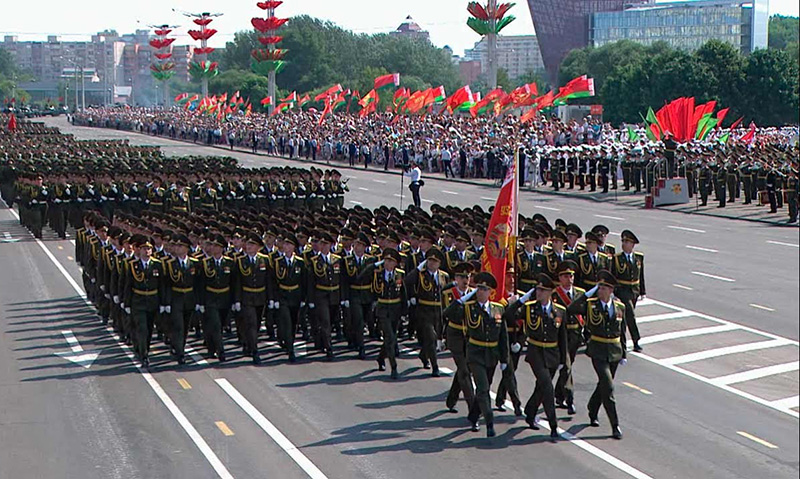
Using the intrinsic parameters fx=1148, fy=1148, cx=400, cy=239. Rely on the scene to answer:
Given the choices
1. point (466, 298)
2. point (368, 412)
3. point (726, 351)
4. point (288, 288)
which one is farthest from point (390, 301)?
point (726, 351)

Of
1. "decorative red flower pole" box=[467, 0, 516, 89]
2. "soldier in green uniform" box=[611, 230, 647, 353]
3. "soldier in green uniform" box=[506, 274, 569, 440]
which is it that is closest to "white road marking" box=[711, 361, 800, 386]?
"soldier in green uniform" box=[611, 230, 647, 353]

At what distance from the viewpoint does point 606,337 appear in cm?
1173

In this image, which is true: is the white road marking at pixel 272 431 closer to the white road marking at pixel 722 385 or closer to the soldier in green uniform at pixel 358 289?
the soldier in green uniform at pixel 358 289

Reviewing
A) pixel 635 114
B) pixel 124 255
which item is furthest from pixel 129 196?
pixel 635 114

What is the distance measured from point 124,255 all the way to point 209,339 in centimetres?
175

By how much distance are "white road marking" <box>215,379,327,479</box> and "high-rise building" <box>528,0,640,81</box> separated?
146559mm

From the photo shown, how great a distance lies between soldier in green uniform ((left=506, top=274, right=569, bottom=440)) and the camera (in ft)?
38.5

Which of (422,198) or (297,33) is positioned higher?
(297,33)

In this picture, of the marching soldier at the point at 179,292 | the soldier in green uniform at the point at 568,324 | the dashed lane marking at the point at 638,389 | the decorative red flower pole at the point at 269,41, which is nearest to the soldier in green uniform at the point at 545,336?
the soldier in green uniform at the point at 568,324

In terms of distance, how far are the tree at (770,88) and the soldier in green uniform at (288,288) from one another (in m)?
64.9

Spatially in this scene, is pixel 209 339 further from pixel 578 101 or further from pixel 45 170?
pixel 578 101

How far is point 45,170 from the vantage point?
36.9 meters

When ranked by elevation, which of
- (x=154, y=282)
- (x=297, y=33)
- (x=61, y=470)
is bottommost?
(x=61, y=470)

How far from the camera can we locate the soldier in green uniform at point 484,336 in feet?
38.4
